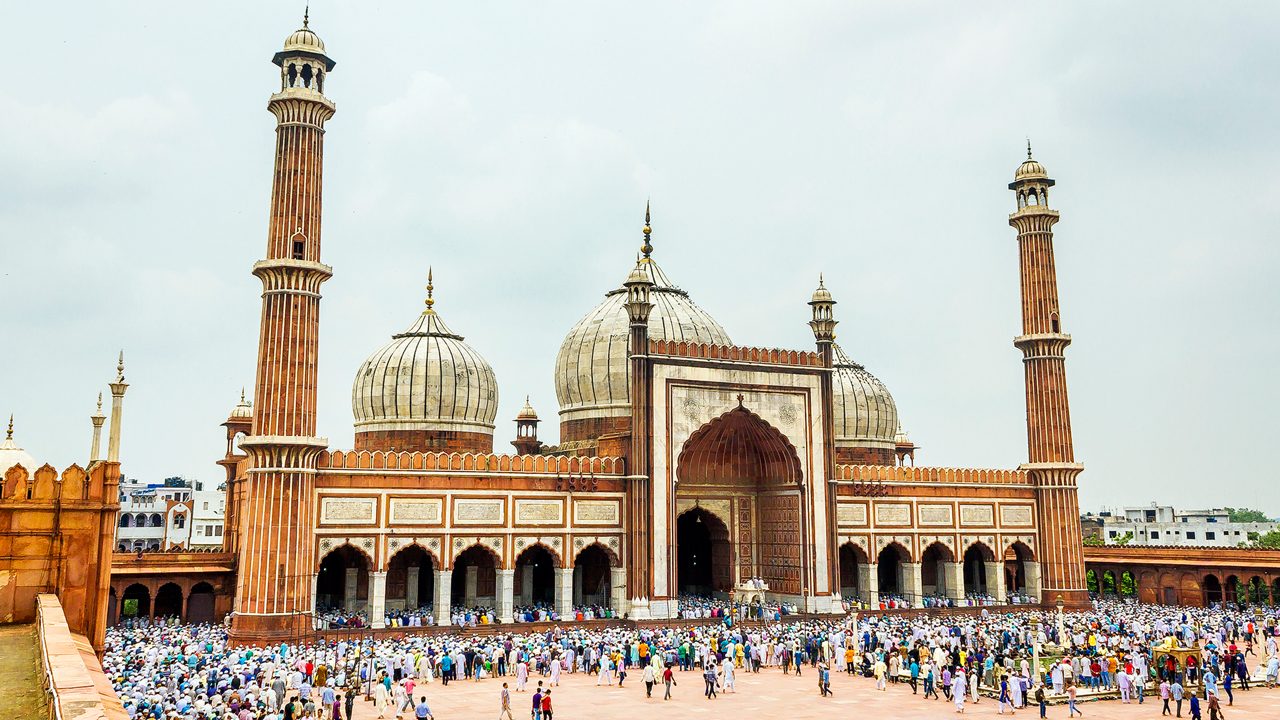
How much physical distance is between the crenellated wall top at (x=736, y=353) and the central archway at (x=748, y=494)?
1.74 metres

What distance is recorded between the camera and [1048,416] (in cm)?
3500

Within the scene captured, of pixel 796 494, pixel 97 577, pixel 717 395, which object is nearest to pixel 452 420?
pixel 717 395

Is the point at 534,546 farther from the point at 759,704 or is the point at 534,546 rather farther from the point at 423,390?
the point at 759,704

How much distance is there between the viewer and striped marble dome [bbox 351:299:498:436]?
3178 centimetres

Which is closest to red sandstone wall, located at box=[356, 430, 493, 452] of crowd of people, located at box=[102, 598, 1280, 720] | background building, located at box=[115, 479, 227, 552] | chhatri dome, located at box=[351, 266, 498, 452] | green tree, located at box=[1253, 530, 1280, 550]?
chhatri dome, located at box=[351, 266, 498, 452]

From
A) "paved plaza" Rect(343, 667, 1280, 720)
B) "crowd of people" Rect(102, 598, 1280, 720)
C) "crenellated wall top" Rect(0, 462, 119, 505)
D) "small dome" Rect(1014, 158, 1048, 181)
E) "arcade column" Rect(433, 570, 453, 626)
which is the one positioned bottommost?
"paved plaza" Rect(343, 667, 1280, 720)

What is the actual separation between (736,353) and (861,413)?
1184cm

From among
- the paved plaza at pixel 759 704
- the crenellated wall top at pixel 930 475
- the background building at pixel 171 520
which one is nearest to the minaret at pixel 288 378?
the paved plaza at pixel 759 704

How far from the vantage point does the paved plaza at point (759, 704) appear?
16.9m

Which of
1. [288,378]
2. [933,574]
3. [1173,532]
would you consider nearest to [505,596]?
[288,378]

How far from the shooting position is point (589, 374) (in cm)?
3416

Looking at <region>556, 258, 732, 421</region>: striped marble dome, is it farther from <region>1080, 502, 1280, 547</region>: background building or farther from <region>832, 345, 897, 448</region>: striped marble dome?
<region>1080, 502, 1280, 547</region>: background building

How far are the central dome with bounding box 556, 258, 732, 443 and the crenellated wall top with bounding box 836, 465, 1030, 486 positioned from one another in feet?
22.5

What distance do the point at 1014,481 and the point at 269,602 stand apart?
24.7 m
